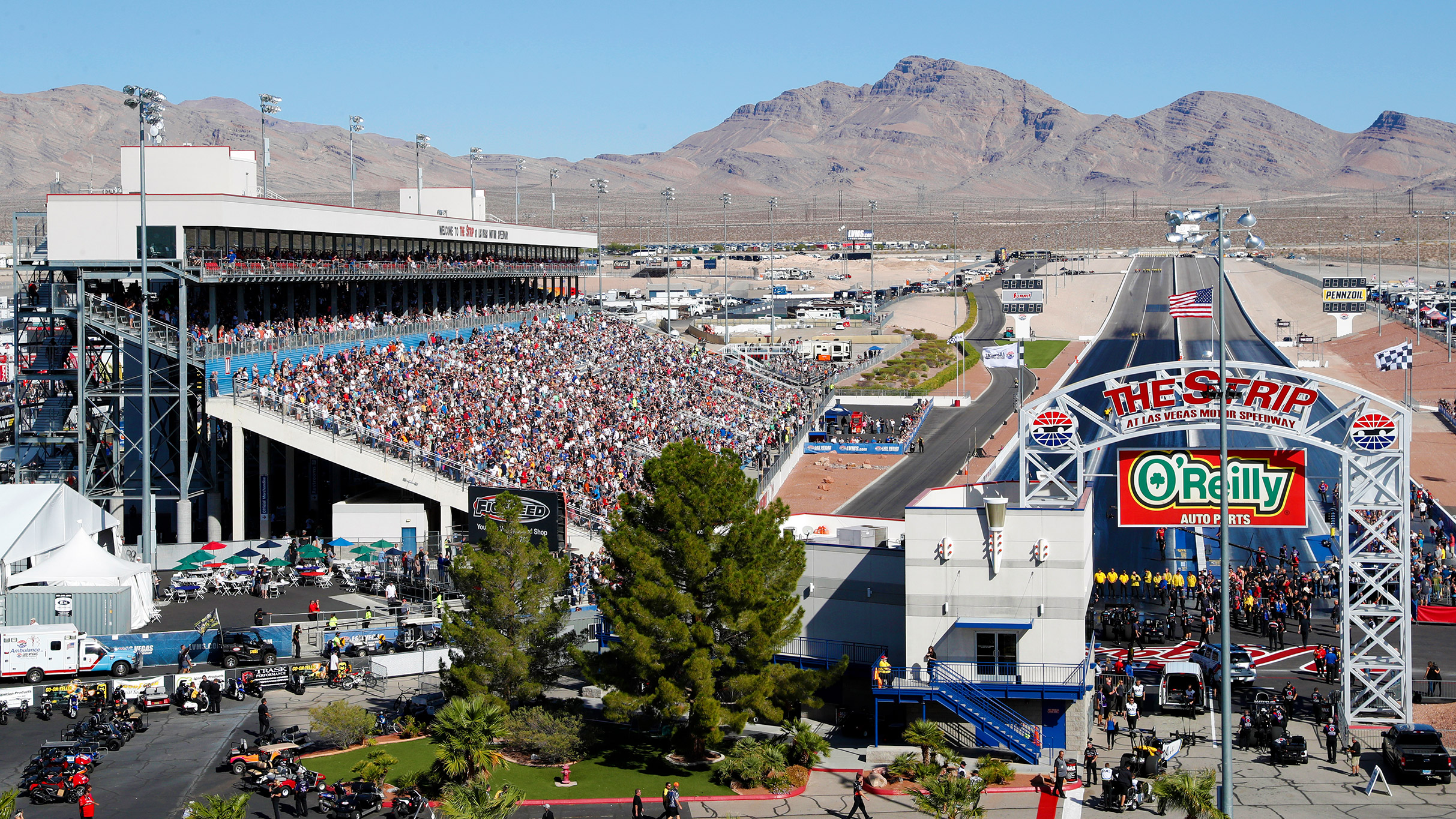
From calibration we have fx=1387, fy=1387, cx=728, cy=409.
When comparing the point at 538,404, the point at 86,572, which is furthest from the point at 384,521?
the point at 538,404

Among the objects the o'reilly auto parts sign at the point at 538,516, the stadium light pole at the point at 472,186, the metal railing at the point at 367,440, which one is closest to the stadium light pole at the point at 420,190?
the stadium light pole at the point at 472,186

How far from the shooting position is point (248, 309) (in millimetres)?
49531

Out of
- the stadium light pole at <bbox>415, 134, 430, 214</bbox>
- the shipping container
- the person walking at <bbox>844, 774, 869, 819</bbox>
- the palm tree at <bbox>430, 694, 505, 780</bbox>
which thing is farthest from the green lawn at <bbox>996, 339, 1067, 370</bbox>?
the palm tree at <bbox>430, 694, 505, 780</bbox>

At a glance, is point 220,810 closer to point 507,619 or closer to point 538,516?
point 507,619

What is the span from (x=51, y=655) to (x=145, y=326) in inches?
551

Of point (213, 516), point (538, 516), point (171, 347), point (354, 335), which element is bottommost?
point (213, 516)

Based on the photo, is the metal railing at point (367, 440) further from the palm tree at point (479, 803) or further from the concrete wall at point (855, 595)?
the palm tree at point (479, 803)

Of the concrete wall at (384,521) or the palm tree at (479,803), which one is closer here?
the palm tree at (479,803)

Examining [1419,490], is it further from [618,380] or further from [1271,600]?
[618,380]

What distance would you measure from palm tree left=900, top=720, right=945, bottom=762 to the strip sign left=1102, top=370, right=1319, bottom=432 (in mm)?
7838

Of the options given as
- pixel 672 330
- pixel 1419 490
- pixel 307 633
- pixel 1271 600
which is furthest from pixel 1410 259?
pixel 307 633

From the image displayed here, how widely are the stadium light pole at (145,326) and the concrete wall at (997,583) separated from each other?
25.8m

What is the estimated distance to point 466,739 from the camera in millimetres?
24938

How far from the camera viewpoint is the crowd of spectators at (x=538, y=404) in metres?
46.5
